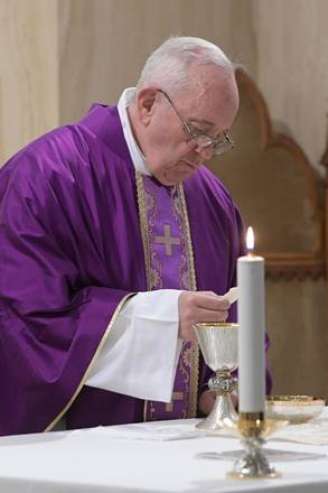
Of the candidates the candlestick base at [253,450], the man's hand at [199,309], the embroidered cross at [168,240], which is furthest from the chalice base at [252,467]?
the embroidered cross at [168,240]

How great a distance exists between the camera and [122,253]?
422cm

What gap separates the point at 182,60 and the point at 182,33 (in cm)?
287

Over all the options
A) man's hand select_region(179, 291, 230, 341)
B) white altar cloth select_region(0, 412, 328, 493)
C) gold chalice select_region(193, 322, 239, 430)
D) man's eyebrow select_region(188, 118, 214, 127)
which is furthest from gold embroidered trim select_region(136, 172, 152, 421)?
white altar cloth select_region(0, 412, 328, 493)

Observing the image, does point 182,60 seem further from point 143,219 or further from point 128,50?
point 128,50

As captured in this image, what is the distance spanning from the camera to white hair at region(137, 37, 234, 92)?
4.28m

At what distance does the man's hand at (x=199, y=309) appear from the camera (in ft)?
12.2

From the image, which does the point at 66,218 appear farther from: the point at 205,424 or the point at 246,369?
the point at 246,369

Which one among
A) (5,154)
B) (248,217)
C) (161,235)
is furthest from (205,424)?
(248,217)

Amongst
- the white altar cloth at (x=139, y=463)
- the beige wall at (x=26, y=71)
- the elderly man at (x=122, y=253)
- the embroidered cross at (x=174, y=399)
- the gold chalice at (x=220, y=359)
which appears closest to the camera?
the white altar cloth at (x=139, y=463)

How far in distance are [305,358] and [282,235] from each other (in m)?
0.66

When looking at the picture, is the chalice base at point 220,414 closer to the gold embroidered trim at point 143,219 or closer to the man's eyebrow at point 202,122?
the gold embroidered trim at point 143,219

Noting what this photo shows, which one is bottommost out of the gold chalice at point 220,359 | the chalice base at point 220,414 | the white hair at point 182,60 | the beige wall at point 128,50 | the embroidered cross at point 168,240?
the chalice base at point 220,414

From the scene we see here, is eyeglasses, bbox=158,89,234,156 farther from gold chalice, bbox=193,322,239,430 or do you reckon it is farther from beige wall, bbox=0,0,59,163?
beige wall, bbox=0,0,59,163

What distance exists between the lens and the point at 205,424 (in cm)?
366
